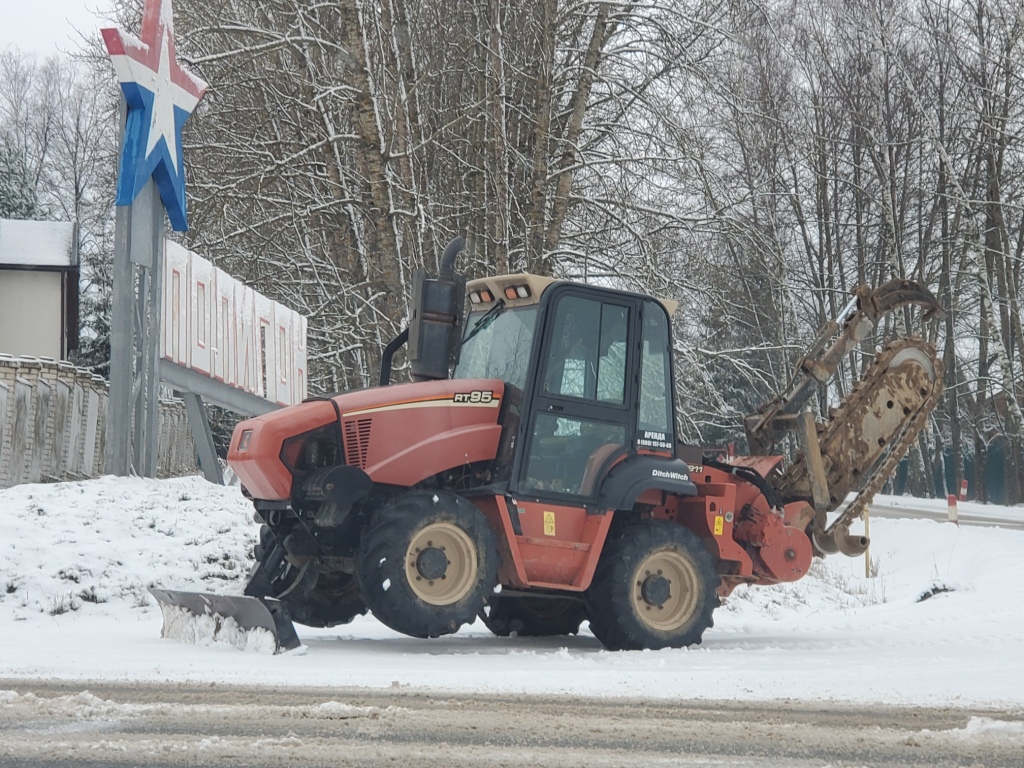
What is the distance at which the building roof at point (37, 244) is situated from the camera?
35.0 m

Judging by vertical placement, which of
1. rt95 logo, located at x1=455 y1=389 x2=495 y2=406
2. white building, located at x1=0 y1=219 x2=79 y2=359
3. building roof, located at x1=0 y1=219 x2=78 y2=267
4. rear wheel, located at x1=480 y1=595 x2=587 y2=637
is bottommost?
rear wheel, located at x1=480 y1=595 x2=587 y2=637

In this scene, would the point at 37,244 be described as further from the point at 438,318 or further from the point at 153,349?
the point at 438,318

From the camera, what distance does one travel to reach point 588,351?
875cm

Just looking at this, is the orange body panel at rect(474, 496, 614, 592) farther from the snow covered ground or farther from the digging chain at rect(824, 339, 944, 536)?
the digging chain at rect(824, 339, 944, 536)

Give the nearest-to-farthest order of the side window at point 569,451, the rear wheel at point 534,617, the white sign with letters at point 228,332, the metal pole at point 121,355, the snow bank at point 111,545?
1. the side window at point 569,451
2. the rear wheel at point 534,617
3. the snow bank at point 111,545
4. the metal pole at point 121,355
5. the white sign with letters at point 228,332

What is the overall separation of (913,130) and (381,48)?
47.8ft

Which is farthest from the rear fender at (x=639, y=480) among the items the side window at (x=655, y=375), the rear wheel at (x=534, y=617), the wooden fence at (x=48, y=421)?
the wooden fence at (x=48, y=421)

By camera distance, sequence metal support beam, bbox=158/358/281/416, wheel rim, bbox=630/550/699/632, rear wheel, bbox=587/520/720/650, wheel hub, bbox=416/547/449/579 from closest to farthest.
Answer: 1. wheel hub, bbox=416/547/449/579
2. rear wheel, bbox=587/520/720/650
3. wheel rim, bbox=630/550/699/632
4. metal support beam, bbox=158/358/281/416

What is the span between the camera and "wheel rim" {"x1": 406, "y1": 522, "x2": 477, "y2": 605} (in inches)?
315

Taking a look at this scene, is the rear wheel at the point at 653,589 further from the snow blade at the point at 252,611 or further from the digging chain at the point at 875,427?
the snow blade at the point at 252,611

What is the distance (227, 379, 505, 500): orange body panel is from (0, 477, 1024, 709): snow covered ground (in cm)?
111

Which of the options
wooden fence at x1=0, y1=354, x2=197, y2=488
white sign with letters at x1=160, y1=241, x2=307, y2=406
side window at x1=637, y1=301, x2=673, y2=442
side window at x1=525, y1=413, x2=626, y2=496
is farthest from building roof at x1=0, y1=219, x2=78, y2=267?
side window at x1=525, y1=413, x2=626, y2=496

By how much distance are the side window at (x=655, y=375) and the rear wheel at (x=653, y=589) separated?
27.4 inches

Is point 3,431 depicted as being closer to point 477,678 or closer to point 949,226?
point 477,678
